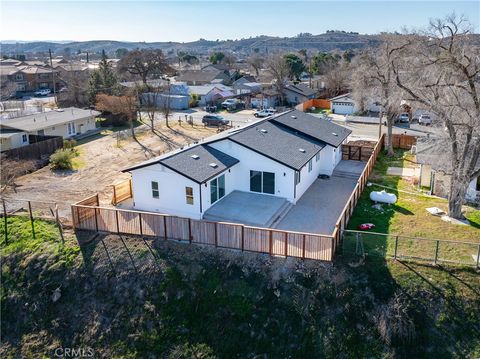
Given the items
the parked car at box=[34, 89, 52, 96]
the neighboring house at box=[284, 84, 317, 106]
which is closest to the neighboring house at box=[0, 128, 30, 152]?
the neighboring house at box=[284, 84, 317, 106]

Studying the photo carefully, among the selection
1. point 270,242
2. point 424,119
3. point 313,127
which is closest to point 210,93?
point 424,119

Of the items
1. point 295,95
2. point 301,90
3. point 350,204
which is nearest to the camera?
point 350,204

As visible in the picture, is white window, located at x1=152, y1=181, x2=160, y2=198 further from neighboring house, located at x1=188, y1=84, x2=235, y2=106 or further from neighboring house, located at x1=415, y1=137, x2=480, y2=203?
neighboring house, located at x1=188, y1=84, x2=235, y2=106

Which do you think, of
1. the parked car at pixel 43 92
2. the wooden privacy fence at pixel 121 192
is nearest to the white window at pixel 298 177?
the wooden privacy fence at pixel 121 192

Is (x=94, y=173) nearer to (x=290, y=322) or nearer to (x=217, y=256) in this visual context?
(x=217, y=256)

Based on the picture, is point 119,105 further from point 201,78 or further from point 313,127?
point 201,78

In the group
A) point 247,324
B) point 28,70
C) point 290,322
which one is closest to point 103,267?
point 247,324
